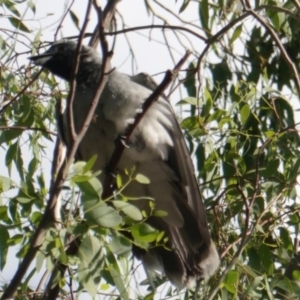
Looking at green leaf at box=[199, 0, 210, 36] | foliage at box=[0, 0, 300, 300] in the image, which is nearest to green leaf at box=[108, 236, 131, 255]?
foliage at box=[0, 0, 300, 300]

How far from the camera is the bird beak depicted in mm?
3403

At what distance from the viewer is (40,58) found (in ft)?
11.5

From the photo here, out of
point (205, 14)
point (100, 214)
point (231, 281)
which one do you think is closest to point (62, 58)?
point (205, 14)

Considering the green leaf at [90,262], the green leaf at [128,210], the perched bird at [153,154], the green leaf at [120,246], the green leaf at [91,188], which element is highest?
the perched bird at [153,154]

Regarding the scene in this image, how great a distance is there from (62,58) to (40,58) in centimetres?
22

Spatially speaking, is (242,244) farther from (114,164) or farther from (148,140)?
(148,140)

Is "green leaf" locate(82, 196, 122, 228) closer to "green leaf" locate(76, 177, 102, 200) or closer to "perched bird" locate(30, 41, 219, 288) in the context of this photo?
"green leaf" locate(76, 177, 102, 200)

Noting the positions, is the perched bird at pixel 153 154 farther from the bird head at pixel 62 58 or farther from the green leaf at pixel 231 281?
the green leaf at pixel 231 281

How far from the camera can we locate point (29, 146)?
3.18 m

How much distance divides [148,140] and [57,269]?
1.39 m

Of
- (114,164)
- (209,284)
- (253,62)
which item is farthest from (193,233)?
(253,62)

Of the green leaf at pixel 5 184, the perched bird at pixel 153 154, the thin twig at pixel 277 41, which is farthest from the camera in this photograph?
the perched bird at pixel 153 154

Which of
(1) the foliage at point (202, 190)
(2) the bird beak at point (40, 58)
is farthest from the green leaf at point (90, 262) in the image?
(2) the bird beak at point (40, 58)

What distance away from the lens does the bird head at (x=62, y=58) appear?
11.6 ft
